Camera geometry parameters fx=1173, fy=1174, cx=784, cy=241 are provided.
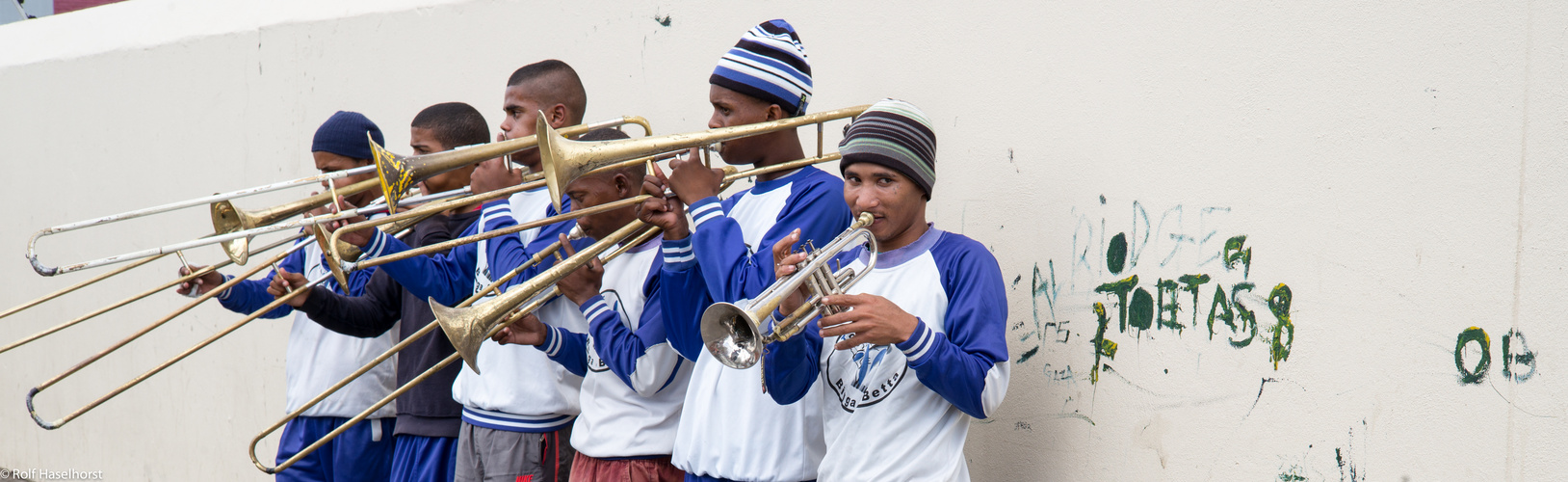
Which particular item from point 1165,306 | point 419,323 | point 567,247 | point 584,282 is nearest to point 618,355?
point 584,282

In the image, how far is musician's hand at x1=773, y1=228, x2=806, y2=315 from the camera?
234 centimetres

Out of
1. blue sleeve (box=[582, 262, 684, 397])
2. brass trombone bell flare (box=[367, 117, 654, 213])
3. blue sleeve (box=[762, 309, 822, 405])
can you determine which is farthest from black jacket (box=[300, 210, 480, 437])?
blue sleeve (box=[762, 309, 822, 405])

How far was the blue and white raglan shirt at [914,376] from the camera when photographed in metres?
2.43

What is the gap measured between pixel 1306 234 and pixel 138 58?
6003 millimetres

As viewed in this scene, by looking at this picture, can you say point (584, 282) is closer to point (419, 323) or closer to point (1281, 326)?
point (419, 323)

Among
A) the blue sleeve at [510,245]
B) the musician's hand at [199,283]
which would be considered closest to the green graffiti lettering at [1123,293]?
the blue sleeve at [510,245]

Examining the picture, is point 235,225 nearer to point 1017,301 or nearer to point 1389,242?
point 1017,301

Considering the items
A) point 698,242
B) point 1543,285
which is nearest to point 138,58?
point 698,242

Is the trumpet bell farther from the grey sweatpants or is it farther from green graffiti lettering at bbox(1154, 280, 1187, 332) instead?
the grey sweatpants

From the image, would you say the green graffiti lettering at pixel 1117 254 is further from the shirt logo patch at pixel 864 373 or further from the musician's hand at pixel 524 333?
the musician's hand at pixel 524 333

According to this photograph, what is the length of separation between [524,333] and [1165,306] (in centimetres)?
163

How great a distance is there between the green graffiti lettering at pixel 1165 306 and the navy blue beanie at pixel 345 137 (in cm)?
279

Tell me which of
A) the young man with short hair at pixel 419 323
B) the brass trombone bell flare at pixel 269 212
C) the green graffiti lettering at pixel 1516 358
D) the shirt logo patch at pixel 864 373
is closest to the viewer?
the green graffiti lettering at pixel 1516 358

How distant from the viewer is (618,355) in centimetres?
301
